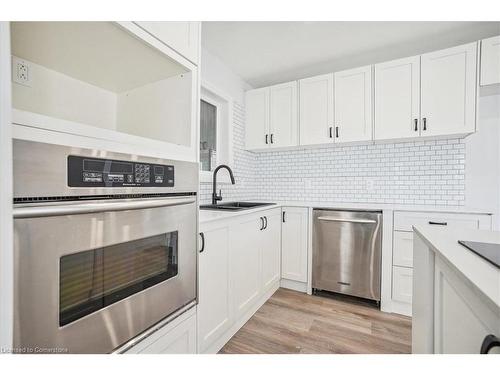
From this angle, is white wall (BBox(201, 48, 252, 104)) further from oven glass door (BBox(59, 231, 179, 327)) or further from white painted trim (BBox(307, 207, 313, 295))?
oven glass door (BBox(59, 231, 179, 327))

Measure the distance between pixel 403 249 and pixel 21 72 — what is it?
9.23ft

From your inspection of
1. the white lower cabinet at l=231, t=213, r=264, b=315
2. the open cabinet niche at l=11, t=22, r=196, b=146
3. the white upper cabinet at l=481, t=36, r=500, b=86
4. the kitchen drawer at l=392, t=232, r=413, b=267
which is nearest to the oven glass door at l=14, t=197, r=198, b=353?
the open cabinet niche at l=11, t=22, r=196, b=146

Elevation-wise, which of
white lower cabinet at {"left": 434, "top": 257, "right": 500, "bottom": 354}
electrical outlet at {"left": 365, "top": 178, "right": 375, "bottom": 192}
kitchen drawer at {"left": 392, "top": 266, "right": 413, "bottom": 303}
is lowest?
kitchen drawer at {"left": 392, "top": 266, "right": 413, "bottom": 303}

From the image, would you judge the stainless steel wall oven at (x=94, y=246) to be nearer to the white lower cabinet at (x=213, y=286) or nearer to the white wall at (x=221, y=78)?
the white lower cabinet at (x=213, y=286)

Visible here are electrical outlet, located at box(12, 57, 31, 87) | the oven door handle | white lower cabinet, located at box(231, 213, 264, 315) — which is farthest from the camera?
white lower cabinet, located at box(231, 213, 264, 315)

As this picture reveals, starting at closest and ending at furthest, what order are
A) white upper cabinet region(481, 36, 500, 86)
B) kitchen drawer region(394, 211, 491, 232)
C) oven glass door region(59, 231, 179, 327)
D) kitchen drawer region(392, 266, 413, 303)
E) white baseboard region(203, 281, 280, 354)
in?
oven glass door region(59, 231, 179, 327) < white baseboard region(203, 281, 280, 354) < kitchen drawer region(394, 211, 491, 232) < white upper cabinet region(481, 36, 500, 86) < kitchen drawer region(392, 266, 413, 303)

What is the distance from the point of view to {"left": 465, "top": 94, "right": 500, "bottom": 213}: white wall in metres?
2.32

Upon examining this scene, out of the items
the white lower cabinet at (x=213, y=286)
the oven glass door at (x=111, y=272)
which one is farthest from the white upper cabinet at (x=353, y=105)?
the oven glass door at (x=111, y=272)

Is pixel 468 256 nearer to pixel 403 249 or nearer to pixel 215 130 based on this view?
pixel 403 249

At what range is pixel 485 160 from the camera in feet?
7.72

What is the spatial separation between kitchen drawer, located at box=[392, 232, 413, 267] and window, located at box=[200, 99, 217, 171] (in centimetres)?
196

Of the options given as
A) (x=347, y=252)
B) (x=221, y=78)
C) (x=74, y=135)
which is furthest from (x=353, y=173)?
(x=74, y=135)
